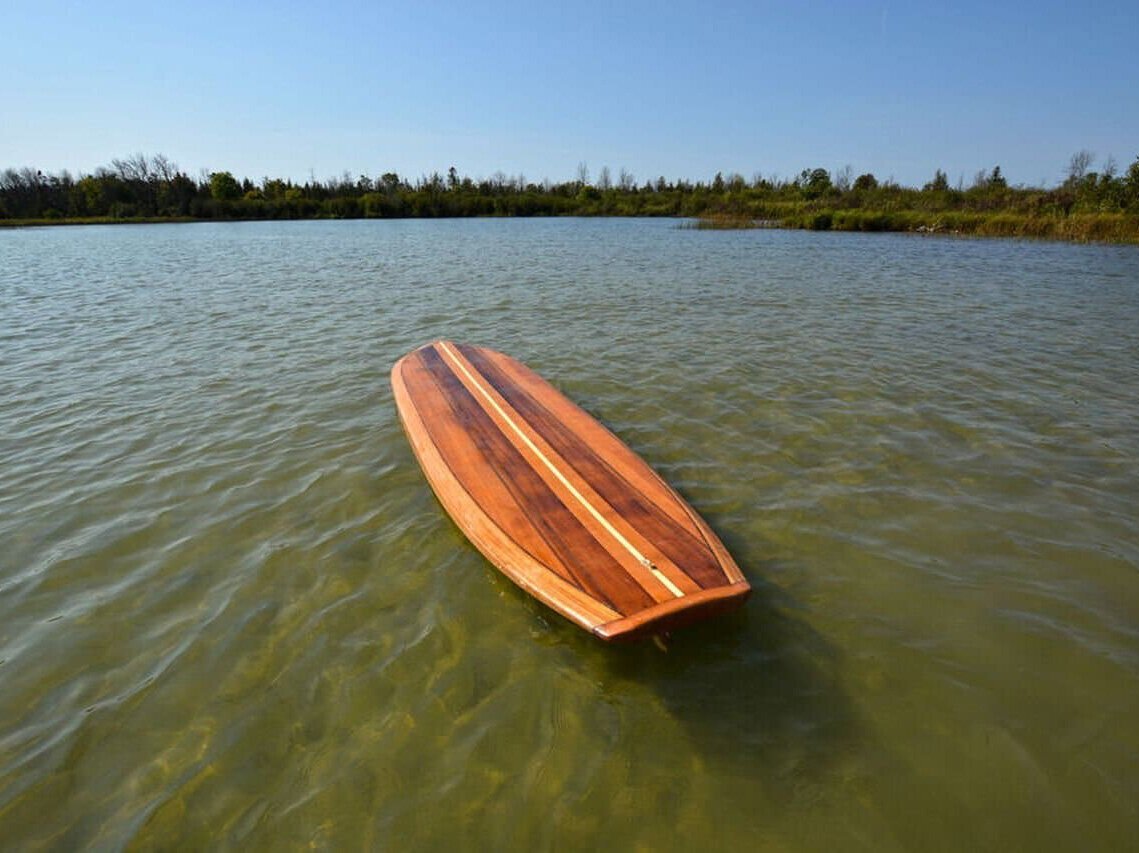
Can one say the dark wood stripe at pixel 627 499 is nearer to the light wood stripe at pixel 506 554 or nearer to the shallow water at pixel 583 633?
the shallow water at pixel 583 633

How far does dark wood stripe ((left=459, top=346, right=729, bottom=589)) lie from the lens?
316 centimetres

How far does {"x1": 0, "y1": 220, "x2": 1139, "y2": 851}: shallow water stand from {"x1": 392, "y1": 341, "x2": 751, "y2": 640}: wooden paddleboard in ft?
1.47

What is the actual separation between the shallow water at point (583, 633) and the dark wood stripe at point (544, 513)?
49cm

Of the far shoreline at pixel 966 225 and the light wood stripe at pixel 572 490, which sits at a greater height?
the far shoreline at pixel 966 225

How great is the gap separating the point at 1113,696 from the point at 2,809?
216 inches

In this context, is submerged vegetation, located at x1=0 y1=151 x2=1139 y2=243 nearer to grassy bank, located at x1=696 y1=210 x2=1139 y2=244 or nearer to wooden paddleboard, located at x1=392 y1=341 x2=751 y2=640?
grassy bank, located at x1=696 y1=210 x2=1139 y2=244

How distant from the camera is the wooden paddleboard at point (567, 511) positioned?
287 cm

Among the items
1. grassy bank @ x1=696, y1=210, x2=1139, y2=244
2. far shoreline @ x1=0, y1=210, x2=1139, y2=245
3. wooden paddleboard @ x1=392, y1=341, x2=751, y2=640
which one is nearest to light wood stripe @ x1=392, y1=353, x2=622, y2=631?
wooden paddleboard @ x1=392, y1=341, x2=751, y2=640

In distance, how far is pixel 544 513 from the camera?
3.83 meters

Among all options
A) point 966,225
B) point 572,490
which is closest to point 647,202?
point 966,225

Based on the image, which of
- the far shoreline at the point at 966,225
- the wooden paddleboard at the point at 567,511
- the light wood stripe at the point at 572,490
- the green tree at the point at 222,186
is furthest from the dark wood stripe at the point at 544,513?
the green tree at the point at 222,186

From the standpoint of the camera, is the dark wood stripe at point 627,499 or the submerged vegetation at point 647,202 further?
the submerged vegetation at point 647,202

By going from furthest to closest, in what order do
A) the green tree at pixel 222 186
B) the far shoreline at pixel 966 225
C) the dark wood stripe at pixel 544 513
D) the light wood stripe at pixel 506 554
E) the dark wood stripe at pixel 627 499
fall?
the green tree at pixel 222 186
the far shoreline at pixel 966 225
the dark wood stripe at pixel 627 499
the dark wood stripe at pixel 544 513
the light wood stripe at pixel 506 554

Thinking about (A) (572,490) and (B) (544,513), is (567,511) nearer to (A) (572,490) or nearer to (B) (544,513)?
(B) (544,513)
